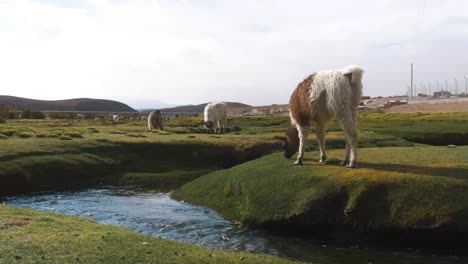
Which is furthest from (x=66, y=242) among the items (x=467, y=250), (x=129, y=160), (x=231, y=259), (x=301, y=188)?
(x=129, y=160)

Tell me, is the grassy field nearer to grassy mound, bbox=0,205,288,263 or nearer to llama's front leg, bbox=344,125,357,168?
grassy mound, bbox=0,205,288,263

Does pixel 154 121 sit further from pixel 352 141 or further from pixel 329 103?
pixel 352 141

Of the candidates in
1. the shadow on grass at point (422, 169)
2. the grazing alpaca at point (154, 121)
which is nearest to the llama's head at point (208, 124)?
the grazing alpaca at point (154, 121)

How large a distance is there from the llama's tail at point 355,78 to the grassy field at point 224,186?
2.70 m

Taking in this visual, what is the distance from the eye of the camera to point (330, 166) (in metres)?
18.2

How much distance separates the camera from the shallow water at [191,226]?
13.1 m

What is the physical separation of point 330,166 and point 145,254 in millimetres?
9973

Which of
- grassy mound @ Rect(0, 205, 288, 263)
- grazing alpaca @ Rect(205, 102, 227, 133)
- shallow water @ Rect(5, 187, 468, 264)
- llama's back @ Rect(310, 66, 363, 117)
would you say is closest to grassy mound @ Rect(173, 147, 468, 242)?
shallow water @ Rect(5, 187, 468, 264)

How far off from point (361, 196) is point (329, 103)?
3.87 m

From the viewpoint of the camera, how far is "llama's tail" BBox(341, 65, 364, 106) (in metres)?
17.1

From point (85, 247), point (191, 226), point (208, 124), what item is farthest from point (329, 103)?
point (208, 124)

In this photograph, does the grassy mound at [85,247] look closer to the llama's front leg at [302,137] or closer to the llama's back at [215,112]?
the llama's front leg at [302,137]

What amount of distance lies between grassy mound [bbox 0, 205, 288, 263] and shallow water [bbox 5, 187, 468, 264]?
111 inches

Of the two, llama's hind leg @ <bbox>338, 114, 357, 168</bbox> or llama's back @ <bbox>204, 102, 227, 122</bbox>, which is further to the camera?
llama's back @ <bbox>204, 102, 227, 122</bbox>
